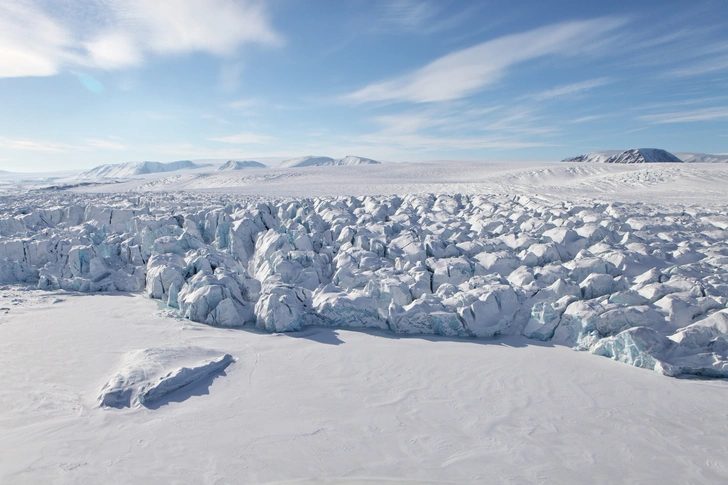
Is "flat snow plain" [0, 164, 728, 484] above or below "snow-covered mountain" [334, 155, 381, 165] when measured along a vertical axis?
below

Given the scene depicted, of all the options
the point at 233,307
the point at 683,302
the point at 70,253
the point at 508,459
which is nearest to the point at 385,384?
the point at 508,459

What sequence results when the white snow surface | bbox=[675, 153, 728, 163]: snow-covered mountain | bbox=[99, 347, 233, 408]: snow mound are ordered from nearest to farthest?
the white snow surface < bbox=[99, 347, 233, 408]: snow mound < bbox=[675, 153, 728, 163]: snow-covered mountain

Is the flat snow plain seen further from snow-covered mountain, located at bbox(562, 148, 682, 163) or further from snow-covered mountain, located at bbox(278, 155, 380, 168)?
snow-covered mountain, located at bbox(278, 155, 380, 168)

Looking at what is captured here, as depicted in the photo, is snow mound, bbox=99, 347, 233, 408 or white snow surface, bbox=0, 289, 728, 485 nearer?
white snow surface, bbox=0, 289, 728, 485

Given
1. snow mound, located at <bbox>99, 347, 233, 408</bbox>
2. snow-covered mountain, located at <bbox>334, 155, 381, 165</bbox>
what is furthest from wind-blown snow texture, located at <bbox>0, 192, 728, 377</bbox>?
snow-covered mountain, located at <bbox>334, 155, 381, 165</bbox>

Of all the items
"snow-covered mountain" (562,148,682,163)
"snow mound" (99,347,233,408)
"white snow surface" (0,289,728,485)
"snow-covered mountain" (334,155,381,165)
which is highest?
"snow-covered mountain" (334,155,381,165)

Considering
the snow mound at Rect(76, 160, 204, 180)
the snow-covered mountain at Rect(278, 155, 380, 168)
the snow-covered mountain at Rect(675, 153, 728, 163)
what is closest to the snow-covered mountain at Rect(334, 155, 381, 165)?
the snow-covered mountain at Rect(278, 155, 380, 168)

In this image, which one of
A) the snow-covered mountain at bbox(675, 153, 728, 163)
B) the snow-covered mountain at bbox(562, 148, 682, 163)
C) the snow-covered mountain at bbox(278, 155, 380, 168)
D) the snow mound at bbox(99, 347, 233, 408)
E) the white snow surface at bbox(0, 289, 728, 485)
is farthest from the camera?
the snow-covered mountain at bbox(278, 155, 380, 168)
